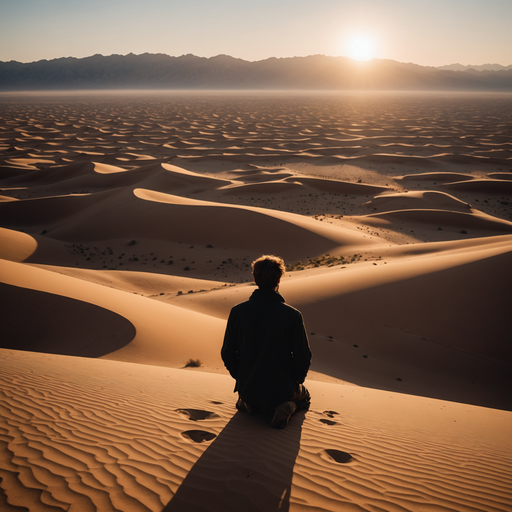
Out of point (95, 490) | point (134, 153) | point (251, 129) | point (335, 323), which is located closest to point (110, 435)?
point (95, 490)

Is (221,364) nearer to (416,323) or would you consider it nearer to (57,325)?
(57,325)

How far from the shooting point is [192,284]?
12680mm

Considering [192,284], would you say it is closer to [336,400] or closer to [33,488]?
[336,400]

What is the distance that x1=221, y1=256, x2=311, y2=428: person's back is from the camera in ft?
10.8

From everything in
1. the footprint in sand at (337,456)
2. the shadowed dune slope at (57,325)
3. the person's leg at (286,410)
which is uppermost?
the person's leg at (286,410)

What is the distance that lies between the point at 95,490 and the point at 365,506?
1.71 m

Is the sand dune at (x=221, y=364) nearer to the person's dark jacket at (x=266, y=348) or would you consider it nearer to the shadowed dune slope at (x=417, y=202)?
the shadowed dune slope at (x=417, y=202)

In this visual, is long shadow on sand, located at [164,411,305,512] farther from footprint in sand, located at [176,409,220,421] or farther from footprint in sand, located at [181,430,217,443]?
footprint in sand, located at [176,409,220,421]

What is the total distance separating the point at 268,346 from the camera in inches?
130

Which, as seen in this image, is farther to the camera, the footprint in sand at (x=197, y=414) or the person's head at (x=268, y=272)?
the footprint in sand at (x=197, y=414)

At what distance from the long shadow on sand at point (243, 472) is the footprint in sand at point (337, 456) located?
0.82 feet

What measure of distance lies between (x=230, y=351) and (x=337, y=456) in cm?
120

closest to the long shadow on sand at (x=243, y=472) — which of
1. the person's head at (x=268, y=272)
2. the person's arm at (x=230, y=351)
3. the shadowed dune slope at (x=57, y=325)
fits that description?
the person's arm at (x=230, y=351)

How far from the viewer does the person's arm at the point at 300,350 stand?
131 inches
